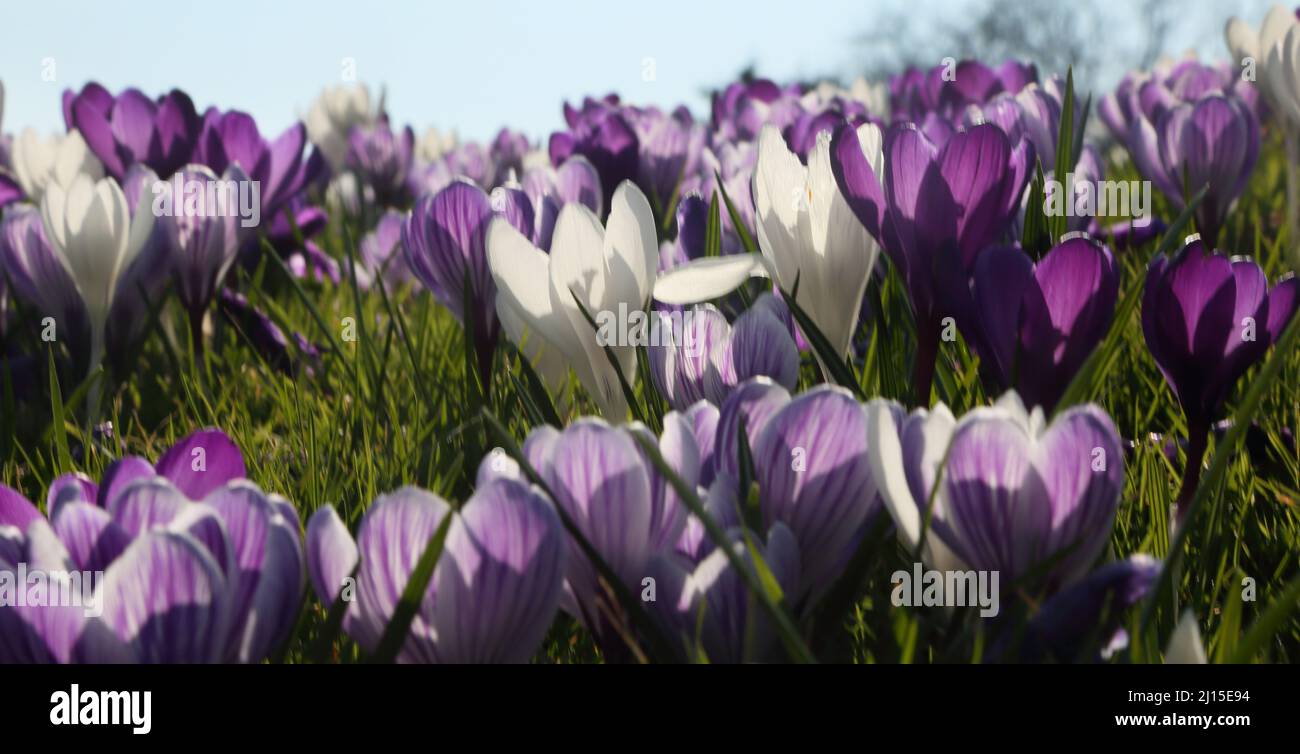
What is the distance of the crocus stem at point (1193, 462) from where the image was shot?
152 centimetres

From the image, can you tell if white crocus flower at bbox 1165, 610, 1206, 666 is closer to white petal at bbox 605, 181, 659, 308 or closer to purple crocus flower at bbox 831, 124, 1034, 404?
purple crocus flower at bbox 831, 124, 1034, 404

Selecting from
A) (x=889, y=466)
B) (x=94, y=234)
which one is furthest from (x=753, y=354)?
(x=94, y=234)

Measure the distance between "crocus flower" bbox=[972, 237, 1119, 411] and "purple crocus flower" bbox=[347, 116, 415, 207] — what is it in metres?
5.75

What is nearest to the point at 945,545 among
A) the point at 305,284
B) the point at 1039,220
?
the point at 1039,220

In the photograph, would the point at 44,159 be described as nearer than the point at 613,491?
No

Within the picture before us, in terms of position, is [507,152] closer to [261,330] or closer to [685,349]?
[261,330]

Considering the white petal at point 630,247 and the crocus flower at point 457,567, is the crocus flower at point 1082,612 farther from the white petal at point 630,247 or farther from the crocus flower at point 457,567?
the white petal at point 630,247

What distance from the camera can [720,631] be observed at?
115cm

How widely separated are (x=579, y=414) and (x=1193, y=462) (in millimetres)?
1252

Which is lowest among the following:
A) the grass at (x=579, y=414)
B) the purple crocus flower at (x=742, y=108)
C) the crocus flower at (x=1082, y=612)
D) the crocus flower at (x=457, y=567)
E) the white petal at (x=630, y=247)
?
the grass at (x=579, y=414)

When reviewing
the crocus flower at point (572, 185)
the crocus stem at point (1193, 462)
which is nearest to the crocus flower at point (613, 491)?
the crocus stem at point (1193, 462)

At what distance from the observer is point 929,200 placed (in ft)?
5.41

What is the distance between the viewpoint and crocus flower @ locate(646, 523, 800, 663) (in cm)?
113
